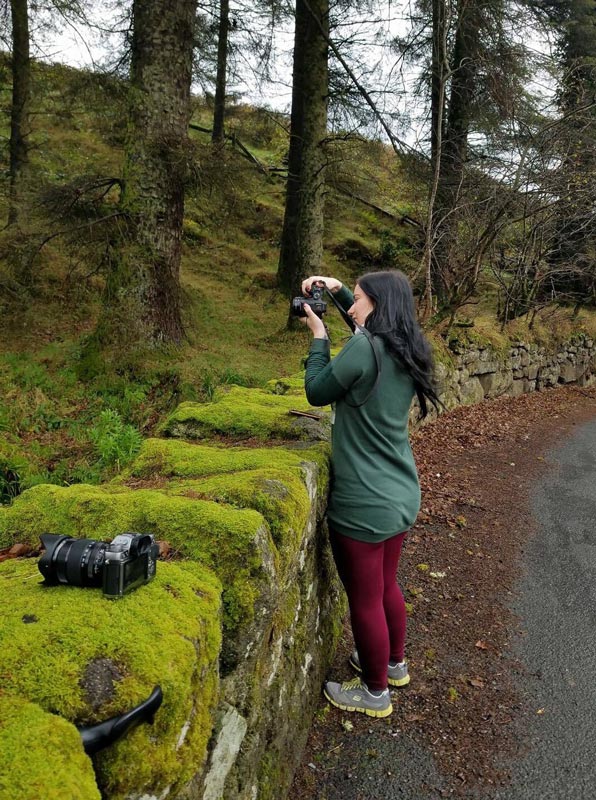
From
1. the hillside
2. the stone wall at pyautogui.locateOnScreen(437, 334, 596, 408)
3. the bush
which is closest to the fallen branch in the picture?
the hillside

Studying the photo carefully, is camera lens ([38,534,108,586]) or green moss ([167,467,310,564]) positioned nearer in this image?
camera lens ([38,534,108,586])

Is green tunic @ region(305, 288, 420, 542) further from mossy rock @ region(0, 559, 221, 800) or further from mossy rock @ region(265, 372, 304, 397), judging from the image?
mossy rock @ region(265, 372, 304, 397)

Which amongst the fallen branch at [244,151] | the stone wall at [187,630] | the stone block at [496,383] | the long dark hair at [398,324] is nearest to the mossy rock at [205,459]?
the stone wall at [187,630]

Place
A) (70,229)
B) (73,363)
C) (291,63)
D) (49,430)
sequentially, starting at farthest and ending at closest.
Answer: (291,63) → (73,363) → (70,229) → (49,430)

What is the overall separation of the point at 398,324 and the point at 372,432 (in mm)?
537

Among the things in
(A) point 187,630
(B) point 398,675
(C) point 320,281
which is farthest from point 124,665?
(C) point 320,281

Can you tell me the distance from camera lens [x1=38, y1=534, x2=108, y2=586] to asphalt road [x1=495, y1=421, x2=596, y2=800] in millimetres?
2304

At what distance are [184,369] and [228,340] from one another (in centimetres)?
270

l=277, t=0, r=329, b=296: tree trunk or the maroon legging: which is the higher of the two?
l=277, t=0, r=329, b=296: tree trunk

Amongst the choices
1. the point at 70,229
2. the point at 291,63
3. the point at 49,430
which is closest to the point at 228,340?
the point at 70,229

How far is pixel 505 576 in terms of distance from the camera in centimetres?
468

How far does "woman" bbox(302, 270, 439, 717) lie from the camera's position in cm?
257

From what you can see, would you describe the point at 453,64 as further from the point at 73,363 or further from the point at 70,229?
the point at 73,363

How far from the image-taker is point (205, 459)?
307cm
